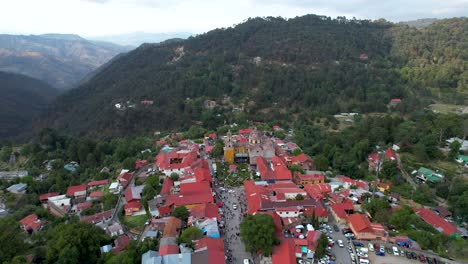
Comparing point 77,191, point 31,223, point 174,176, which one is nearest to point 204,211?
point 174,176

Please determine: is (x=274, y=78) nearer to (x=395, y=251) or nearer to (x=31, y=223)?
(x=395, y=251)

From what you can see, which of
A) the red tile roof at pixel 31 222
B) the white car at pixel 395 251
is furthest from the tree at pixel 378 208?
the red tile roof at pixel 31 222

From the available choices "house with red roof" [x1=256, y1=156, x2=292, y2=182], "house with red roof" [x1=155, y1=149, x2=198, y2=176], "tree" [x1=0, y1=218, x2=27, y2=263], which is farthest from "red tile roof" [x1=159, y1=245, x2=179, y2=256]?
"house with red roof" [x1=256, y1=156, x2=292, y2=182]

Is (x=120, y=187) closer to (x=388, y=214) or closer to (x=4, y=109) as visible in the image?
(x=388, y=214)

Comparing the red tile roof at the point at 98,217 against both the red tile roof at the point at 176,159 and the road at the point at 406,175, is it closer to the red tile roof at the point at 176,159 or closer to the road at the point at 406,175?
the red tile roof at the point at 176,159

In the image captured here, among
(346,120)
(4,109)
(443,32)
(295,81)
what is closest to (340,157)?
(346,120)

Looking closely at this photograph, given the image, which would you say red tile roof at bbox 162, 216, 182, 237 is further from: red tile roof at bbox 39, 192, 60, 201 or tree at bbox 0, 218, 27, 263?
red tile roof at bbox 39, 192, 60, 201
